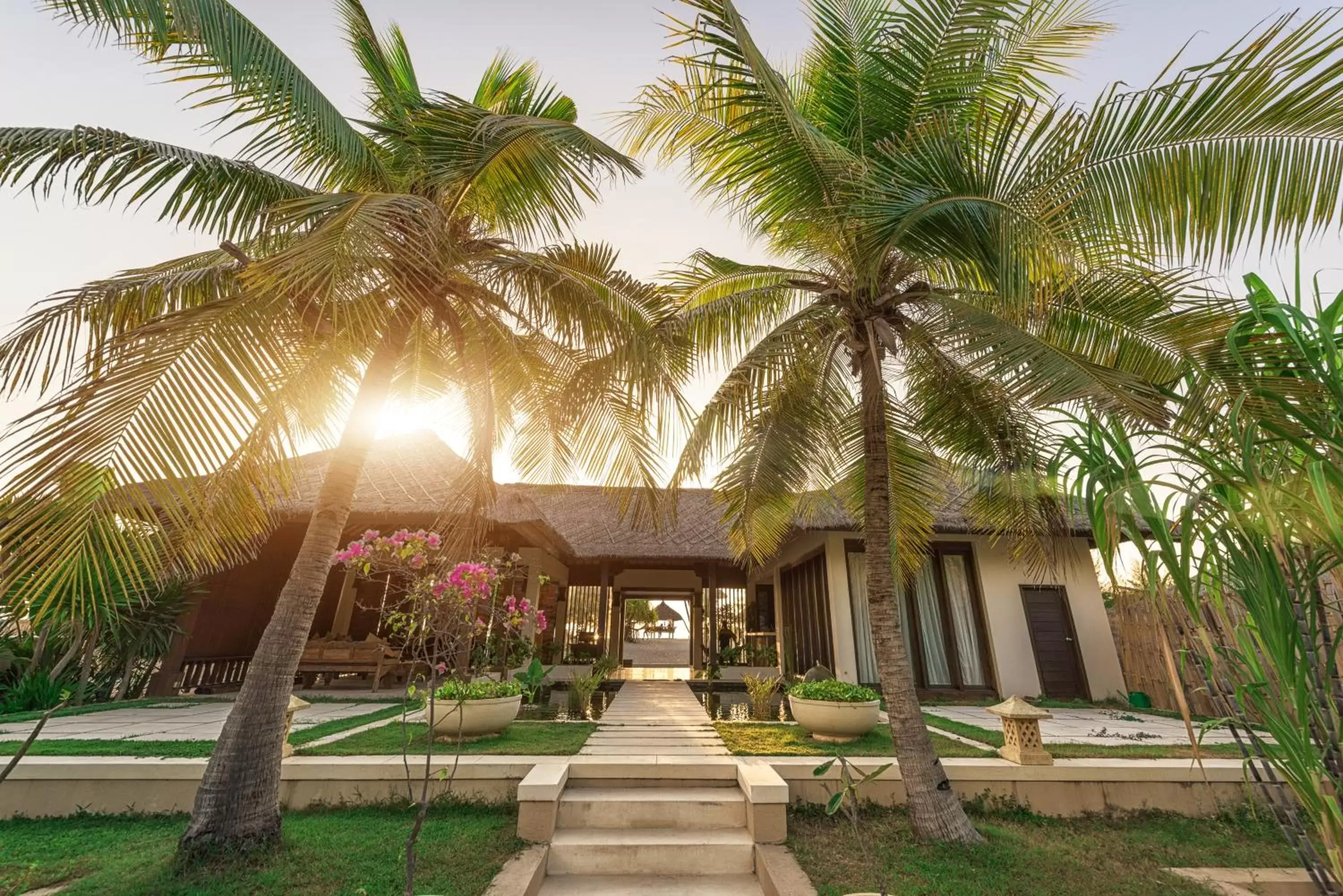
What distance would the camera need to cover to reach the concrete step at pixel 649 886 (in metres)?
3.24

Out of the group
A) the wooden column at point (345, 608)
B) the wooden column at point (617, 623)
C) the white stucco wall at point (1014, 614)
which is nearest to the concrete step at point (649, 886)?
the white stucco wall at point (1014, 614)

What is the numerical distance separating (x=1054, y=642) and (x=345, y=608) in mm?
14645

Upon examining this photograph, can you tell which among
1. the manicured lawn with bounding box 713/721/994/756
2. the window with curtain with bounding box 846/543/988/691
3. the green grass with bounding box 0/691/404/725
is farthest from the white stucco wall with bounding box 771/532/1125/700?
the green grass with bounding box 0/691/404/725

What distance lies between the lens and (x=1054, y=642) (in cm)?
984

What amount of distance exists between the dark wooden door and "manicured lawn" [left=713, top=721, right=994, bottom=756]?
5.24 meters

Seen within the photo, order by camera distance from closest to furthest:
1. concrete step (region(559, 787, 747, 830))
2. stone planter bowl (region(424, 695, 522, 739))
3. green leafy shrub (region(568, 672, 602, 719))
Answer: concrete step (region(559, 787, 747, 830))
stone planter bowl (region(424, 695, 522, 739))
green leafy shrub (region(568, 672, 602, 719))

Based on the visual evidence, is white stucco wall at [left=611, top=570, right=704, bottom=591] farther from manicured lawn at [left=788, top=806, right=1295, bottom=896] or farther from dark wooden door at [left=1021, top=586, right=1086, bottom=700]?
manicured lawn at [left=788, top=806, right=1295, bottom=896]

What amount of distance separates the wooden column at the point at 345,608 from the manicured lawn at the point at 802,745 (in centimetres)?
890

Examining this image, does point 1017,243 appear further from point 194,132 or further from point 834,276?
point 194,132

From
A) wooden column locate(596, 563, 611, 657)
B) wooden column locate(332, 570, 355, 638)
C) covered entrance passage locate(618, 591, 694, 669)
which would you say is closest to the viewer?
wooden column locate(332, 570, 355, 638)

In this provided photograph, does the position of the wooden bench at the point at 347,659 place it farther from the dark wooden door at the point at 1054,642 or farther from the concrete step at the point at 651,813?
the dark wooden door at the point at 1054,642

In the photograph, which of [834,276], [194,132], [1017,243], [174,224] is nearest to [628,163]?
[834,276]

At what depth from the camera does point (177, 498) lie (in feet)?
7.86

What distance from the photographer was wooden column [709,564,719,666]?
1095cm
